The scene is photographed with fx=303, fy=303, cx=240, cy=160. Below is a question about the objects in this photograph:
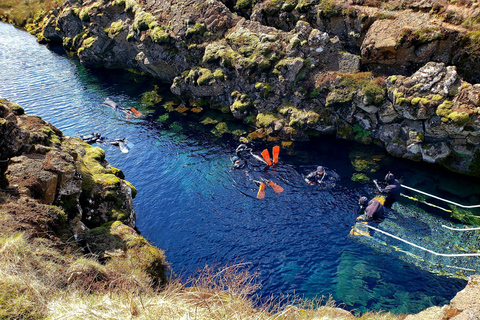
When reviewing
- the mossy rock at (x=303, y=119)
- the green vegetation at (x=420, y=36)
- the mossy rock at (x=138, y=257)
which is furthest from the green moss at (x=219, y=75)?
the mossy rock at (x=138, y=257)

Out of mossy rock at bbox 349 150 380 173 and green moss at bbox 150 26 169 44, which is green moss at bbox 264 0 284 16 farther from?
mossy rock at bbox 349 150 380 173

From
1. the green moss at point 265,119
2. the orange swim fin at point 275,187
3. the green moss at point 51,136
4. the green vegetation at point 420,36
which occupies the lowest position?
the orange swim fin at point 275,187

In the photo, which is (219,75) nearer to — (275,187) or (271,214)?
(275,187)

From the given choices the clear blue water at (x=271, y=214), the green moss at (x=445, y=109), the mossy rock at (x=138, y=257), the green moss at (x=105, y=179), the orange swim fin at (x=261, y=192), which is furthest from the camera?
the orange swim fin at (x=261, y=192)

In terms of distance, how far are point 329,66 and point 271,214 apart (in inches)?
592

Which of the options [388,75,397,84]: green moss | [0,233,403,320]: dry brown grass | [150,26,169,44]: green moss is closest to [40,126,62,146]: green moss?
[0,233,403,320]: dry brown grass

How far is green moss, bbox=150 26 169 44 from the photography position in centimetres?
3269

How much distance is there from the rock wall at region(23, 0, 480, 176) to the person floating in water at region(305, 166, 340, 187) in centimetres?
575

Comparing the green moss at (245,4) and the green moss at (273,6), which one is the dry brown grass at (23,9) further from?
the green moss at (273,6)

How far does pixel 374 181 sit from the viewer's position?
20188mm

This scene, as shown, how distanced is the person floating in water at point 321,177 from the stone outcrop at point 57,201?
11.6m

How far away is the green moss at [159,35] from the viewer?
3269cm

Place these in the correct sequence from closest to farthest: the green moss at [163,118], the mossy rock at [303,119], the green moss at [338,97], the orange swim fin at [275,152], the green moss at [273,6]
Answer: the orange swim fin at [275,152] → the green moss at [338,97] → the mossy rock at [303,119] → the green moss at [273,6] → the green moss at [163,118]

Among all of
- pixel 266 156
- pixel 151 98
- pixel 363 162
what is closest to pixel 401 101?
A: pixel 363 162
